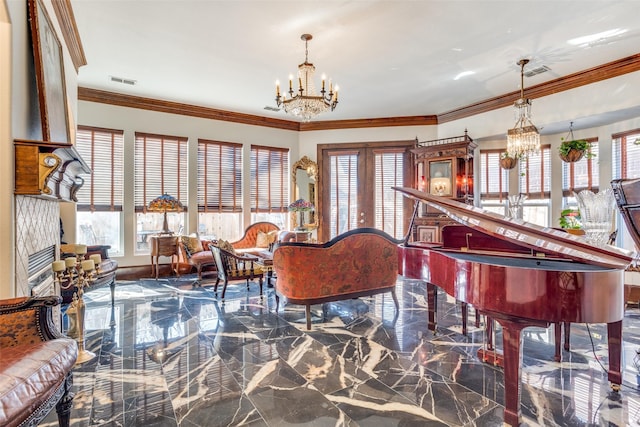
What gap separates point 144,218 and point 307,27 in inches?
180

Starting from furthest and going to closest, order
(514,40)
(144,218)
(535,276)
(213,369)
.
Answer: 1. (144,218)
2. (514,40)
3. (213,369)
4. (535,276)

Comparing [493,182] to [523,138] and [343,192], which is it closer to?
[523,138]

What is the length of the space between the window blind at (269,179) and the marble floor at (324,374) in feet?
12.0

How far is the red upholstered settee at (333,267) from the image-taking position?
3385mm

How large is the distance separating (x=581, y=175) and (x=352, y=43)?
4.80m

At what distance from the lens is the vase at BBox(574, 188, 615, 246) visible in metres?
3.35

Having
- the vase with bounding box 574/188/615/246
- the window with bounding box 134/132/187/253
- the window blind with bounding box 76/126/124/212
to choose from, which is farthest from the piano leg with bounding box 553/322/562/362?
the window blind with bounding box 76/126/124/212

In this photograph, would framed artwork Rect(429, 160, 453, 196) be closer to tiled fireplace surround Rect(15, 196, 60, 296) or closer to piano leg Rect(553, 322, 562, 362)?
piano leg Rect(553, 322, 562, 362)

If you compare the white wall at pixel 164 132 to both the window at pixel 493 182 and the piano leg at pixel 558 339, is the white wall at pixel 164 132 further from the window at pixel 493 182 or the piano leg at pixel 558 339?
the piano leg at pixel 558 339

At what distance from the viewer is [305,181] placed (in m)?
7.62

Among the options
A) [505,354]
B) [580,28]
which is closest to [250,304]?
[505,354]

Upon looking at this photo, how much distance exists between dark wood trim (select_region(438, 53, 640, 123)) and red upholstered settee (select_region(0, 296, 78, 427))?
21.3ft

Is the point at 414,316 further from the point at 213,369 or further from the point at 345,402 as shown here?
the point at 213,369

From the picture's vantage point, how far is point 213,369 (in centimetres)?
252
